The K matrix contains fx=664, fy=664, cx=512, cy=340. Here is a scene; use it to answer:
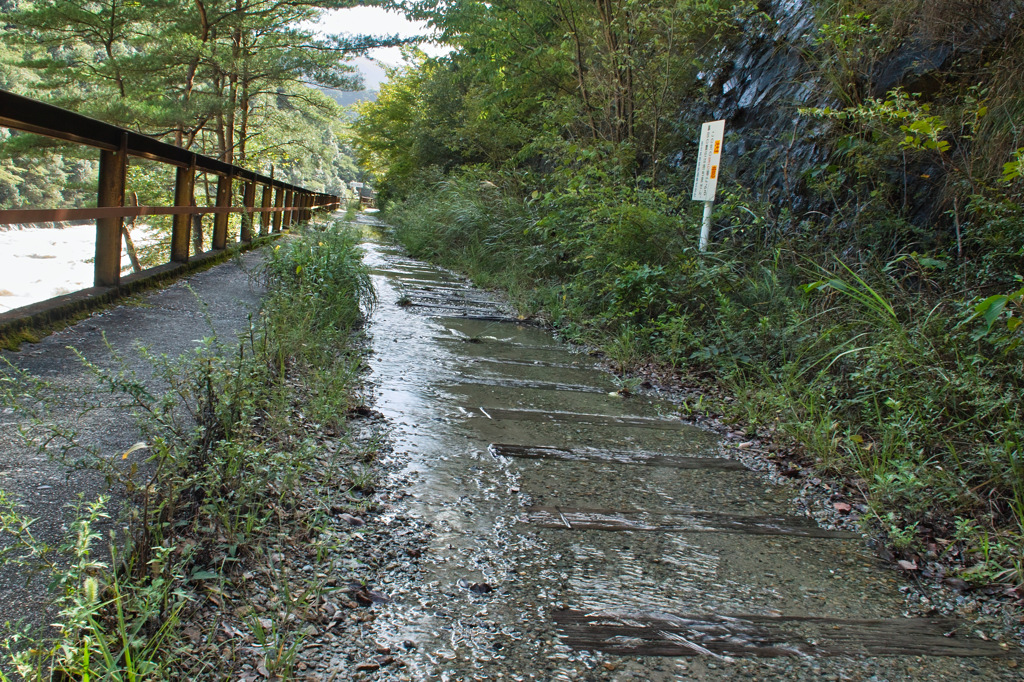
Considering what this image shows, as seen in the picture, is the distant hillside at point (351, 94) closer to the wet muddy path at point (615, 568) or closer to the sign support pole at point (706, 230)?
the sign support pole at point (706, 230)

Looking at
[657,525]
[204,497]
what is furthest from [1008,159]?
[204,497]

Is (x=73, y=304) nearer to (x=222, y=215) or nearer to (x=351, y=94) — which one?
(x=222, y=215)

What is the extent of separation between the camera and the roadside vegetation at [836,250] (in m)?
2.83

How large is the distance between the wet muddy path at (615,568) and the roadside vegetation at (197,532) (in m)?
0.27

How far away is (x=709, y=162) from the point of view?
5586 mm

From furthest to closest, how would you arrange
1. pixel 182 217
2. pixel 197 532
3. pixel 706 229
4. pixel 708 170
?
pixel 182 217
pixel 708 170
pixel 706 229
pixel 197 532

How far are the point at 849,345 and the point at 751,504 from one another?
150 centimetres

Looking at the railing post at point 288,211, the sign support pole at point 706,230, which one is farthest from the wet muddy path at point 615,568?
the railing post at point 288,211

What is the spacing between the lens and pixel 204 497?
1998 millimetres

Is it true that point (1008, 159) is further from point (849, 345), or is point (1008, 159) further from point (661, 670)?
point (661, 670)

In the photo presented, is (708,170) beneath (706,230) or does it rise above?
above

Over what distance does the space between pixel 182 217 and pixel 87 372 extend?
11.2 ft

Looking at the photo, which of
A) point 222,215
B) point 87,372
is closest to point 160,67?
point 222,215

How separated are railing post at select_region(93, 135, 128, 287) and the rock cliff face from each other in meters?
5.21
